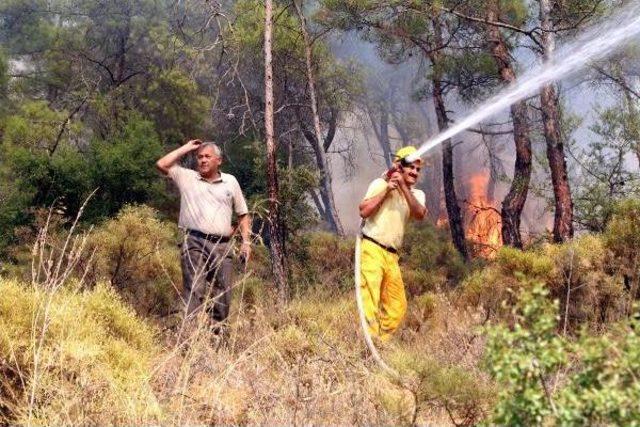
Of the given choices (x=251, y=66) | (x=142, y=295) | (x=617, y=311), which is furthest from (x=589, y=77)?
(x=142, y=295)

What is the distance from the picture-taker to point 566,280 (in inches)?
255

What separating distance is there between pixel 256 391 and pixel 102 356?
3.08 feet

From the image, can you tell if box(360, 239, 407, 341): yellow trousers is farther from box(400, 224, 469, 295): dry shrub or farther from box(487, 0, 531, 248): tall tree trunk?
box(487, 0, 531, 248): tall tree trunk

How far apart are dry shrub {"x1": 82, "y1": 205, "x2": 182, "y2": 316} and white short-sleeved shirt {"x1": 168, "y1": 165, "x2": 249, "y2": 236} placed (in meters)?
2.27

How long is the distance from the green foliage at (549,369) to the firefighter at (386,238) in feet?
10.3

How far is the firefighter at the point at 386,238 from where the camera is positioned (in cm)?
514

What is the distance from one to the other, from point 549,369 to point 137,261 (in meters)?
6.84

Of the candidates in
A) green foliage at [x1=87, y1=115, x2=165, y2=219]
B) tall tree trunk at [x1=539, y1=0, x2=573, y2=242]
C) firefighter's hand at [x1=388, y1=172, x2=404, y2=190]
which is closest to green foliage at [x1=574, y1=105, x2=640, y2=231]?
tall tree trunk at [x1=539, y1=0, x2=573, y2=242]

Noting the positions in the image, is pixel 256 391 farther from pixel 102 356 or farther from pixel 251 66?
pixel 251 66

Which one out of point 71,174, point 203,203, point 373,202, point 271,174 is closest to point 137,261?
point 271,174

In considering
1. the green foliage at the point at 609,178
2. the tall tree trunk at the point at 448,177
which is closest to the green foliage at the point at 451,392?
the green foliage at the point at 609,178

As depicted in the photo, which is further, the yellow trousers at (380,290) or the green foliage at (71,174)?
the green foliage at (71,174)

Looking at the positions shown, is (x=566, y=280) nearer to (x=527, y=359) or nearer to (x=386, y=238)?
(x=386, y=238)

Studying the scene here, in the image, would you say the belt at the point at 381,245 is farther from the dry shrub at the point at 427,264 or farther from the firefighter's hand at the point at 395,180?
the dry shrub at the point at 427,264
